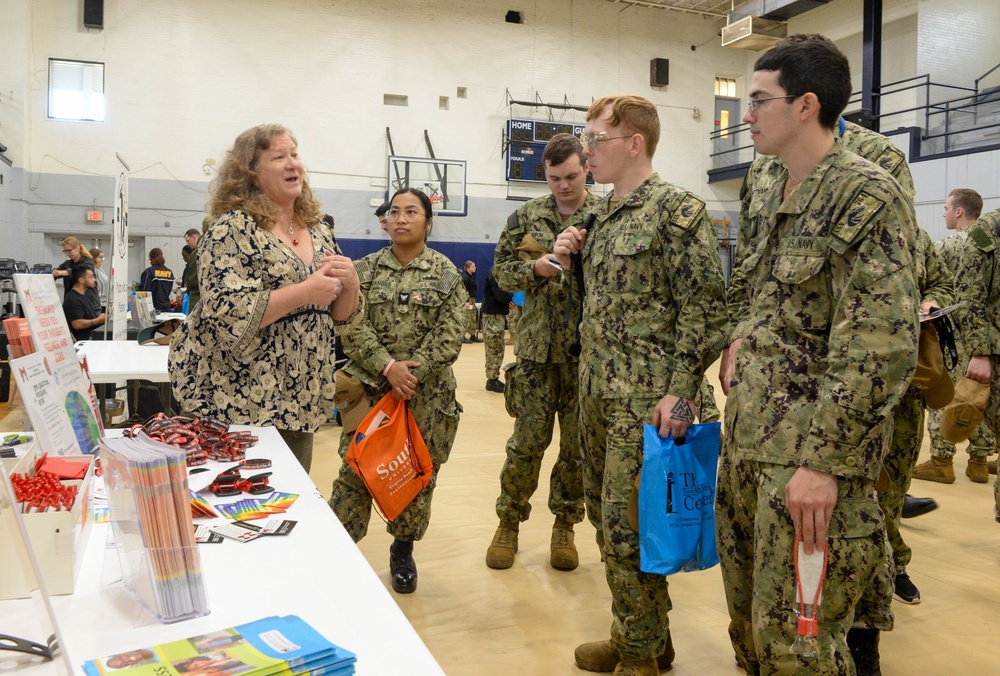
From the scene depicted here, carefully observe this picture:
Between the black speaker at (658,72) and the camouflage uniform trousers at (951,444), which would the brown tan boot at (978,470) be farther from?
the black speaker at (658,72)

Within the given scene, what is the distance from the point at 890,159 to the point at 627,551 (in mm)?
1500

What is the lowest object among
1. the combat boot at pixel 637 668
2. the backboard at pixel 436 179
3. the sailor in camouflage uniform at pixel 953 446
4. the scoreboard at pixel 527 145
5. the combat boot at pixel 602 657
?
the combat boot at pixel 602 657

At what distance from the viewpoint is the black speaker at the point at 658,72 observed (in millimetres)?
17516

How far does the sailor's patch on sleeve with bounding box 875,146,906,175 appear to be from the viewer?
2529 mm

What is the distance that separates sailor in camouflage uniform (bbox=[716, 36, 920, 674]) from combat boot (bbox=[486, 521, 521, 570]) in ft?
6.11

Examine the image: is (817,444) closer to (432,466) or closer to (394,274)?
(432,466)

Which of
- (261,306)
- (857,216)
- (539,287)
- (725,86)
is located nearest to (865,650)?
(857,216)

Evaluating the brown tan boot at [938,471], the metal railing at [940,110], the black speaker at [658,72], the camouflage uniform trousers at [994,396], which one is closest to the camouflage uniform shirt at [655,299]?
the camouflage uniform trousers at [994,396]

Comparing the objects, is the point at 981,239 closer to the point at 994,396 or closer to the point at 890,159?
the point at 994,396

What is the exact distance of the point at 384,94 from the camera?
51.5 ft

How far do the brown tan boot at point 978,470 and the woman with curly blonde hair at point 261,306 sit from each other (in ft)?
15.2

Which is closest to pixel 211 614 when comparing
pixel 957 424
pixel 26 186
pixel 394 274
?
pixel 394 274

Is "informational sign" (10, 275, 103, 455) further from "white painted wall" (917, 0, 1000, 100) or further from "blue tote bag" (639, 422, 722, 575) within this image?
"white painted wall" (917, 0, 1000, 100)

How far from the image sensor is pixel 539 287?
11.5ft
